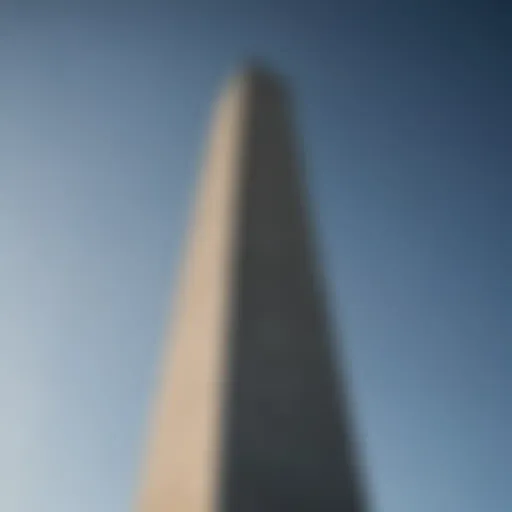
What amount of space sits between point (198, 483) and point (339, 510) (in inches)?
39.8

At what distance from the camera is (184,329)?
5723mm

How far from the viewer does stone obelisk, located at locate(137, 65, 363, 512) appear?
4.39 meters

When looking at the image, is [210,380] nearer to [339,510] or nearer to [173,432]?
[173,432]

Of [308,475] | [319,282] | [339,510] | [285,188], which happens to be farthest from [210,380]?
[285,188]

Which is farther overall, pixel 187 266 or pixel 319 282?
pixel 187 266

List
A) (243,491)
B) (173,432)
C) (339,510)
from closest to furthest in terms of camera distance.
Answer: (243,491) → (339,510) → (173,432)

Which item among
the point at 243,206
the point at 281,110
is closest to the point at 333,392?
the point at 243,206

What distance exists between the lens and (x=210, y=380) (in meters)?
4.73

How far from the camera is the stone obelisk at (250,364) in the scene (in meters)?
4.39

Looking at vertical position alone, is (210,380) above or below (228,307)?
below

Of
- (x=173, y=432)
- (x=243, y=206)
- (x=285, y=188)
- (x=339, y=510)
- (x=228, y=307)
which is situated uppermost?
(x=285, y=188)

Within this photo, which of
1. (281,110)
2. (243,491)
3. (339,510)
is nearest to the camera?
(243,491)

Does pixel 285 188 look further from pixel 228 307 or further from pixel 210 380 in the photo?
pixel 210 380

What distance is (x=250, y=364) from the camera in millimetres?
4820
